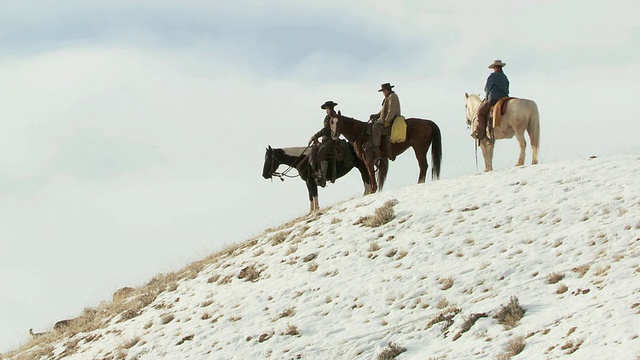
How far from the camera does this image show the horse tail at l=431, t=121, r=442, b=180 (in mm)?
23453

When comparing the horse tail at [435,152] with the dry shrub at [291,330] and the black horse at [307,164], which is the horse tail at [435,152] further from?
the dry shrub at [291,330]

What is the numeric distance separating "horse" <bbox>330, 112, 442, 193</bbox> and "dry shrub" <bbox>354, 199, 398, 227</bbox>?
12.2ft

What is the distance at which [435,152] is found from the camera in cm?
2347

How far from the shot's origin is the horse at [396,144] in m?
23.3

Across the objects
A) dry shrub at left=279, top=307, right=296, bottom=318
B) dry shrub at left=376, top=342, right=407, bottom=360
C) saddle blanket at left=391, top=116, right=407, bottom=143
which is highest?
saddle blanket at left=391, top=116, right=407, bottom=143

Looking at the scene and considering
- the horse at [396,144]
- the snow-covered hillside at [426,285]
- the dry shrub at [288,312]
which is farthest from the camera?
the horse at [396,144]

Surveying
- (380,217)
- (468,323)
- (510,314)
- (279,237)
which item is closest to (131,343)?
(279,237)

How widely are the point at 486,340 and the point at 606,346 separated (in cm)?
205

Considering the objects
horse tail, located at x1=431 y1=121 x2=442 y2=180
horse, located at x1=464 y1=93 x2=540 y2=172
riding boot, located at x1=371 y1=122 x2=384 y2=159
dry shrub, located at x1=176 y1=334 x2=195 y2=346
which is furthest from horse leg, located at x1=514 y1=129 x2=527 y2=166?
dry shrub, located at x1=176 y1=334 x2=195 y2=346

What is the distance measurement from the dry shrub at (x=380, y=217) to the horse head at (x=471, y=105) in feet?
15.0

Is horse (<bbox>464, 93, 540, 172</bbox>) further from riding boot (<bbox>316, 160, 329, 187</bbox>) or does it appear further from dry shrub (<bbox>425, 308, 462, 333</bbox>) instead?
dry shrub (<bbox>425, 308, 462, 333</bbox>)

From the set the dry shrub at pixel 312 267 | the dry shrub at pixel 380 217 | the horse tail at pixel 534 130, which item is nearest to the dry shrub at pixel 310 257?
the dry shrub at pixel 312 267

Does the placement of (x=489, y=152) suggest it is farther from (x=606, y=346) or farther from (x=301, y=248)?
(x=606, y=346)

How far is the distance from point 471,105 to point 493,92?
1375 mm
